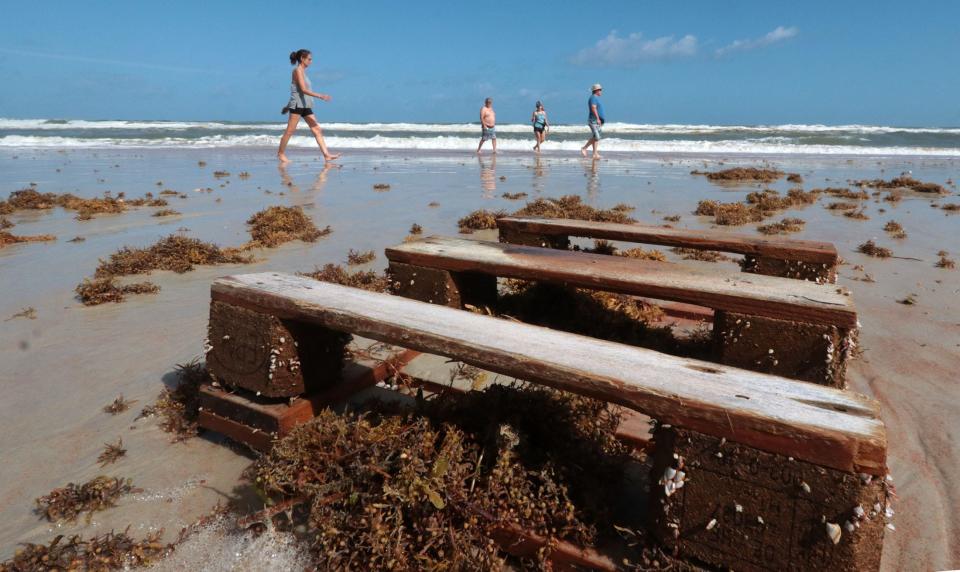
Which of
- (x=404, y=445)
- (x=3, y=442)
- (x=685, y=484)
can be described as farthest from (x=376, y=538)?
(x=3, y=442)

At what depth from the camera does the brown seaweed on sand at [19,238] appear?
5912mm

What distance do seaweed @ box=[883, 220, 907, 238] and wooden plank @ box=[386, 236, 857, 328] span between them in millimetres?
5013

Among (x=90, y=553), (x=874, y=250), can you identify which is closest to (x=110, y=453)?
(x=90, y=553)

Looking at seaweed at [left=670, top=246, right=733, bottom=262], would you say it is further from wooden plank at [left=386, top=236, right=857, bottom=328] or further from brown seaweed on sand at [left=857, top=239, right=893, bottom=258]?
wooden plank at [left=386, top=236, right=857, bottom=328]

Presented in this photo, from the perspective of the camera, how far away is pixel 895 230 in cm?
662

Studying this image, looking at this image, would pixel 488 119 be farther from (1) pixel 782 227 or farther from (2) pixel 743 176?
(1) pixel 782 227

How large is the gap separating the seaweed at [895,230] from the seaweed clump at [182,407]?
7066 millimetres

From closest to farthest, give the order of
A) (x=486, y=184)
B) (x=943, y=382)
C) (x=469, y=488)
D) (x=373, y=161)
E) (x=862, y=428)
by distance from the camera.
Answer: (x=862, y=428) < (x=469, y=488) < (x=943, y=382) < (x=486, y=184) < (x=373, y=161)

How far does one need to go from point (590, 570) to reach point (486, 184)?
31.9 ft

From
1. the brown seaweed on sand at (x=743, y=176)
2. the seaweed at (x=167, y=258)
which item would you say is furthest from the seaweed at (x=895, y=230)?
the seaweed at (x=167, y=258)

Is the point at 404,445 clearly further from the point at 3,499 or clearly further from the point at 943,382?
the point at 943,382

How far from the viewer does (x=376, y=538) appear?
5.70 feet

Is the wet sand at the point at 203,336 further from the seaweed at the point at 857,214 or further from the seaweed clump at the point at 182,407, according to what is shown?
the seaweed at the point at 857,214

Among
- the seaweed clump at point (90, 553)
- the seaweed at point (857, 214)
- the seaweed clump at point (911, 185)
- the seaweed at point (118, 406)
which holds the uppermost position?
the seaweed clump at point (911, 185)
